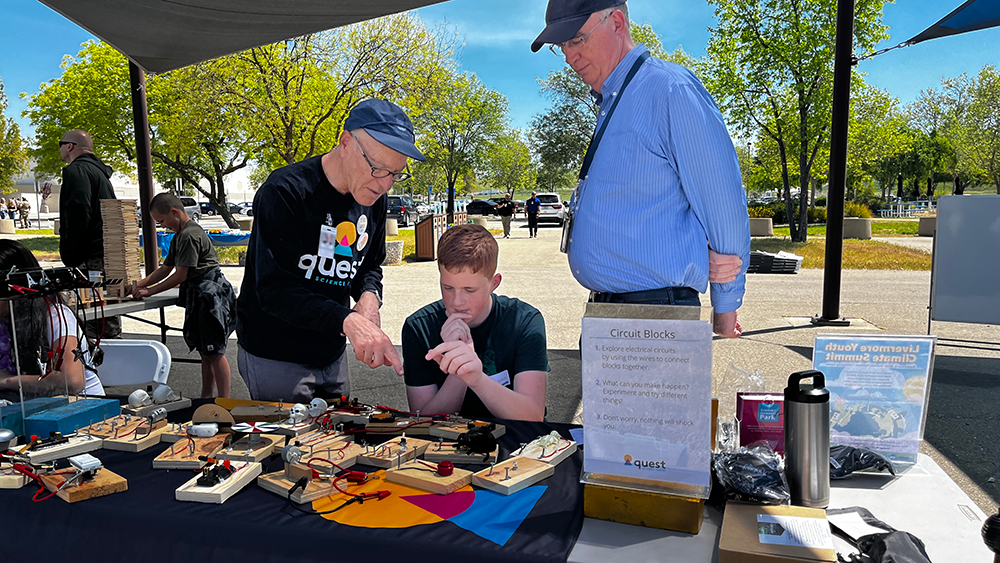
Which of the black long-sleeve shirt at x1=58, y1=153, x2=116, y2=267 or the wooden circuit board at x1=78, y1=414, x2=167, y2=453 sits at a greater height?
the black long-sleeve shirt at x1=58, y1=153, x2=116, y2=267

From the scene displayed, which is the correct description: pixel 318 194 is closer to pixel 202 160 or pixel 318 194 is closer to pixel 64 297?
pixel 64 297

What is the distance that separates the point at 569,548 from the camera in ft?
3.79

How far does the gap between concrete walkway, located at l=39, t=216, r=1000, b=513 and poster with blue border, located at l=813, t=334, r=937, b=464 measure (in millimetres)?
275

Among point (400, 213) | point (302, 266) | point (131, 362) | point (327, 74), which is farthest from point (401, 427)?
point (400, 213)

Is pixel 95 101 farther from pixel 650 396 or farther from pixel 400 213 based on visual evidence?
pixel 650 396

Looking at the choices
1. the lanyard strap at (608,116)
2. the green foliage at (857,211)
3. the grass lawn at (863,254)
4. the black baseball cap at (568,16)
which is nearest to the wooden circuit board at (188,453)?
the lanyard strap at (608,116)

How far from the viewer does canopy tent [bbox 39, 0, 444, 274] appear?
354cm

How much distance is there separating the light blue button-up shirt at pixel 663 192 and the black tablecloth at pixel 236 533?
28.1 inches

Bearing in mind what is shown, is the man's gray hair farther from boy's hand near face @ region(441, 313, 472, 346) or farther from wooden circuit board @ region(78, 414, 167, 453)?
wooden circuit board @ region(78, 414, 167, 453)

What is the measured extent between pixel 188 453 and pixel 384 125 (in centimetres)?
112

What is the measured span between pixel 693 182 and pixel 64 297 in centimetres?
197

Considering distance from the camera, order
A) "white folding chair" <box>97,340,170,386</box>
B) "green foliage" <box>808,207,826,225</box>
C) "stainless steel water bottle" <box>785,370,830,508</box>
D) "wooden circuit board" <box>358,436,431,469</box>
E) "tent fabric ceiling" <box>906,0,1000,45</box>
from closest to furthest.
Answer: "stainless steel water bottle" <box>785,370,830,508</box> → "wooden circuit board" <box>358,436,431,469</box> → "white folding chair" <box>97,340,170,386</box> → "tent fabric ceiling" <box>906,0,1000,45</box> → "green foliage" <box>808,207,826,225</box>

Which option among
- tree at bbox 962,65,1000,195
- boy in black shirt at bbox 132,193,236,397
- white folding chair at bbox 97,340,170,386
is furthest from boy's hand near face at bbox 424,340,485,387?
tree at bbox 962,65,1000,195

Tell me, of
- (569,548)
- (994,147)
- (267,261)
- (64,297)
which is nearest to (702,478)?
(569,548)
